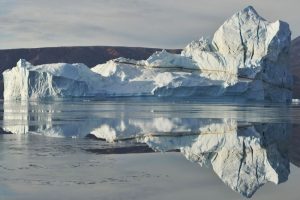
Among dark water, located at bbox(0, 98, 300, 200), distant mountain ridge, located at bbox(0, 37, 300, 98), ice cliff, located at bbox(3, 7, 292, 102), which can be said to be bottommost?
dark water, located at bbox(0, 98, 300, 200)

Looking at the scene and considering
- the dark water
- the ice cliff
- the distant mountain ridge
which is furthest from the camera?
the distant mountain ridge

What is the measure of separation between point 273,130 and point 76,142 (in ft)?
18.9

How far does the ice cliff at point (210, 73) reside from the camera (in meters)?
37.2

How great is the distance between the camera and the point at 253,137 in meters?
12.4

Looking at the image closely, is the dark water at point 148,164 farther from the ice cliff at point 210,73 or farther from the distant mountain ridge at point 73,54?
the distant mountain ridge at point 73,54

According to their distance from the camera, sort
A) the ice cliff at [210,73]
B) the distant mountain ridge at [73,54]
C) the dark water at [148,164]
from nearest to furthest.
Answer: the dark water at [148,164]
the ice cliff at [210,73]
the distant mountain ridge at [73,54]

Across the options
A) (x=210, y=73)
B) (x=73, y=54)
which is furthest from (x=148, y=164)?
(x=73, y=54)

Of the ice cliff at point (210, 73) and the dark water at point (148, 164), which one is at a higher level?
the ice cliff at point (210, 73)

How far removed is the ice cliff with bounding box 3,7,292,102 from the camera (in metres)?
37.2

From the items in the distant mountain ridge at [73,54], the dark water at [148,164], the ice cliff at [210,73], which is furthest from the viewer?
the distant mountain ridge at [73,54]

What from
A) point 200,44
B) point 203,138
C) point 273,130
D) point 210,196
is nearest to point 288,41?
point 200,44

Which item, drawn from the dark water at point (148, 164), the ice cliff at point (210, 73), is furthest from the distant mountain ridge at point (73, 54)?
the dark water at point (148, 164)

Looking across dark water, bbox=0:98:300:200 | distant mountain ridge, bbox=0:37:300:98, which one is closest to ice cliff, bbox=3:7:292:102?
dark water, bbox=0:98:300:200

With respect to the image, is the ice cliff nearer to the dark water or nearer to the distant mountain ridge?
the dark water
